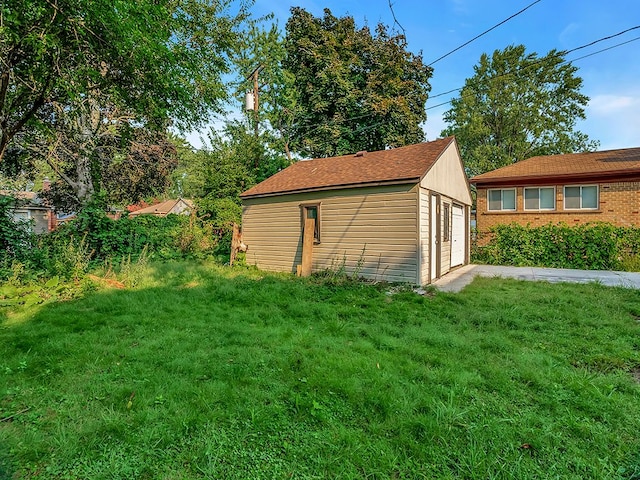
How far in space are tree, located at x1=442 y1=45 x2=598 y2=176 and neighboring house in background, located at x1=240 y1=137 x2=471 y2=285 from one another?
15303mm

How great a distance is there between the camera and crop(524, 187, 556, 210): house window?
1227 centimetres

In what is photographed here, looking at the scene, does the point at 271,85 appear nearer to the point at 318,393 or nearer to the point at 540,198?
the point at 540,198

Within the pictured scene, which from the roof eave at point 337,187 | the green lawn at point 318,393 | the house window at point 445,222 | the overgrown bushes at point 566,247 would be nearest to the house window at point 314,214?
the roof eave at point 337,187

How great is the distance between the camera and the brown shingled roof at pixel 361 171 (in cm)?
765

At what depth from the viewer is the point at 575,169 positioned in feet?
38.9

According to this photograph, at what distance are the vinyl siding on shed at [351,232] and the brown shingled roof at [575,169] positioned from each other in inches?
301

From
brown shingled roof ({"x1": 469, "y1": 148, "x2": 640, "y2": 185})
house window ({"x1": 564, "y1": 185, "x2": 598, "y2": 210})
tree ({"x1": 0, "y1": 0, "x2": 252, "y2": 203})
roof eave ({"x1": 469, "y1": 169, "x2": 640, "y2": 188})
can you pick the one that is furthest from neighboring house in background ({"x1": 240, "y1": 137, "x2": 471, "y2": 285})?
house window ({"x1": 564, "y1": 185, "x2": 598, "y2": 210})

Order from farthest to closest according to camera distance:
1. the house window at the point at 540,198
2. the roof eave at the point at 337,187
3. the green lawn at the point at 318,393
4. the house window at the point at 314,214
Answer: the house window at the point at 540,198, the house window at the point at 314,214, the roof eave at the point at 337,187, the green lawn at the point at 318,393

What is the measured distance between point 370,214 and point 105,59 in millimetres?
6110

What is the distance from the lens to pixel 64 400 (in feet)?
8.58

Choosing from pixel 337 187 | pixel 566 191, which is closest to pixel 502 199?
pixel 566 191

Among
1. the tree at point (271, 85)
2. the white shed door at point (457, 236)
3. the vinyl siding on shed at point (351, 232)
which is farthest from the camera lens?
the tree at point (271, 85)

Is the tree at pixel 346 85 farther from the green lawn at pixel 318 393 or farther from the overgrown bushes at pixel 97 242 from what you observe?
the green lawn at pixel 318 393

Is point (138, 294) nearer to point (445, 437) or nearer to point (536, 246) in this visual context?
point (445, 437)
